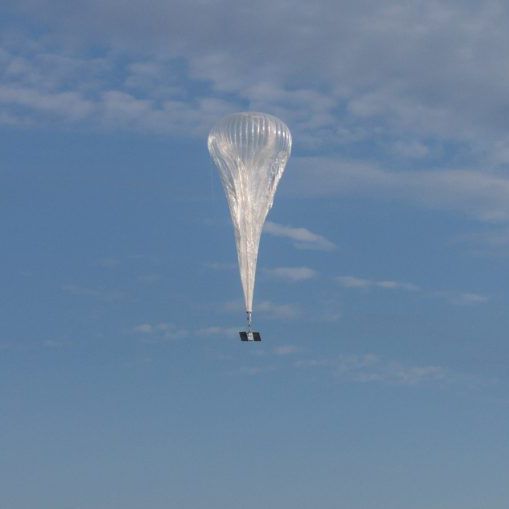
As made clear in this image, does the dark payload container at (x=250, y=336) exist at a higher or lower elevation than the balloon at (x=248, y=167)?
lower

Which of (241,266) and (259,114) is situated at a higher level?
(259,114)

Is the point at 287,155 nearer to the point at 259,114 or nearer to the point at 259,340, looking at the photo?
the point at 259,114

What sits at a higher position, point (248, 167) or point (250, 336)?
point (248, 167)

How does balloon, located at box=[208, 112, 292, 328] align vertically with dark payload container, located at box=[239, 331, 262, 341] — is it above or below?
above

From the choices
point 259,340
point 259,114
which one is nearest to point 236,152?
point 259,114

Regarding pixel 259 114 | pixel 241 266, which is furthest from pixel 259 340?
pixel 259 114

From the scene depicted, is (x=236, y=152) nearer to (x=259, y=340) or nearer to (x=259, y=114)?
(x=259, y=114)

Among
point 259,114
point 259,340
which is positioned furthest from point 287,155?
point 259,340
